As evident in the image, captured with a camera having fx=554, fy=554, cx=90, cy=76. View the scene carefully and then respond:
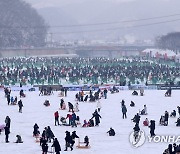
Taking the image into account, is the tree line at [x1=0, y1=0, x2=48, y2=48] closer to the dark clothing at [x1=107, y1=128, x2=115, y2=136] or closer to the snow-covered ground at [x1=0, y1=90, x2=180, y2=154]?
the snow-covered ground at [x1=0, y1=90, x2=180, y2=154]

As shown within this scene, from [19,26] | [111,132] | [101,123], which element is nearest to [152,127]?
[111,132]

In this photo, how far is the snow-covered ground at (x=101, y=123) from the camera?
2731cm

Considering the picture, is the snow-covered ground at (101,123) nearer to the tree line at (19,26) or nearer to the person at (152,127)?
the person at (152,127)

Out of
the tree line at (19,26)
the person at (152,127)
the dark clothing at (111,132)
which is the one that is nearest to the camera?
the person at (152,127)

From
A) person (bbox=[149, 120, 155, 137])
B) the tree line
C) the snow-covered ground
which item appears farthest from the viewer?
the tree line

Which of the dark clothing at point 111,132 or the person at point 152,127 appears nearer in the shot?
the person at point 152,127

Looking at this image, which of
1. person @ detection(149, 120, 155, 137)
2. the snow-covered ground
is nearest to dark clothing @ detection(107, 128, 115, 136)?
the snow-covered ground

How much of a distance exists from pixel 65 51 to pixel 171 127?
110671 mm

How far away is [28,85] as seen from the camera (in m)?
56.8

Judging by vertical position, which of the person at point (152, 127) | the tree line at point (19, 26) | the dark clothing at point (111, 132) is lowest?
the dark clothing at point (111, 132)

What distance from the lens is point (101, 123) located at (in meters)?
34.8

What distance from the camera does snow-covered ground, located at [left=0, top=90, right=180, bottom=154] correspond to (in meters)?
27.3

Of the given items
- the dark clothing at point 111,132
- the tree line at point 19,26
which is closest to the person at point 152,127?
the dark clothing at point 111,132

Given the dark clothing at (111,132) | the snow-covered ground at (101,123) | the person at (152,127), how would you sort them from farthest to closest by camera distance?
1. the dark clothing at (111,132)
2. the person at (152,127)
3. the snow-covered ground at (101,123)
